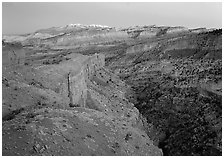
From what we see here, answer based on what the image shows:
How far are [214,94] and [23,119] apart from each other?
18.8 metres

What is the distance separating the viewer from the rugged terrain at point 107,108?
41.2 ft

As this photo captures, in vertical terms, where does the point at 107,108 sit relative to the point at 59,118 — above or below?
below

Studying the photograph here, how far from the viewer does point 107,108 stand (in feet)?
76.2

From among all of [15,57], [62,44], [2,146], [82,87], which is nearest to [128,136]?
[2,146]

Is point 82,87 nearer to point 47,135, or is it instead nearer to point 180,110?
point 180,110

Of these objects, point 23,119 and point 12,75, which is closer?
point 23,119

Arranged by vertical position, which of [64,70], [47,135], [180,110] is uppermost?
[64,70]

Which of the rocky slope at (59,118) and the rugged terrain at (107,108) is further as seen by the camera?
the rugged terrain at (107,108)

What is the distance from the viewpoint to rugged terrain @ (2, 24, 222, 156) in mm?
12571

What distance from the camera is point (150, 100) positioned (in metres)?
30.2

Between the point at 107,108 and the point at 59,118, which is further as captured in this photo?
the point at 107,108

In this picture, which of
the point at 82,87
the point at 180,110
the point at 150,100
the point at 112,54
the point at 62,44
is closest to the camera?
the point at 82,87

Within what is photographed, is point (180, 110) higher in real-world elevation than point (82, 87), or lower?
lower

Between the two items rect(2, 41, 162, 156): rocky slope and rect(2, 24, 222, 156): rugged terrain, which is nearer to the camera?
rect(2, 41, 162, 156): rocky slope
